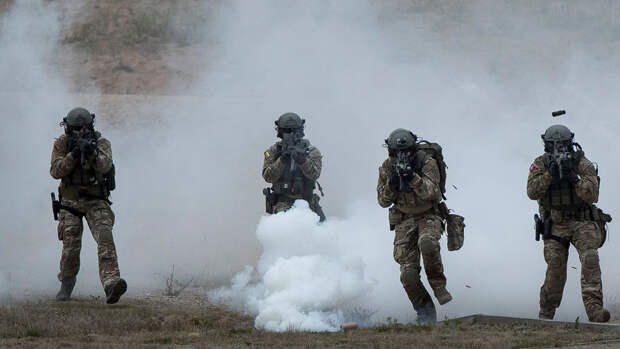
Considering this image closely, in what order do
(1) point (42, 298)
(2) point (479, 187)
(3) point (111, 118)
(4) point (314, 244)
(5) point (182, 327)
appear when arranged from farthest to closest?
1. (3) point (111, 118)
2. (2) point (479, 187)
3. (1) point (42, 298)
4. (4) point (314, 244)
5. (5) point (182, 327)

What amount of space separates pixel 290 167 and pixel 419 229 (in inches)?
78.9

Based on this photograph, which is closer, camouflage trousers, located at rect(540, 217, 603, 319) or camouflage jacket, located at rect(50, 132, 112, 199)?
camouflage trousers, located at rect(540, 217, 603, 319)

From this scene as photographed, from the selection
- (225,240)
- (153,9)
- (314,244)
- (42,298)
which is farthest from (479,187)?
(153,9)

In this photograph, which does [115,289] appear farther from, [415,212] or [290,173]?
[415,212]

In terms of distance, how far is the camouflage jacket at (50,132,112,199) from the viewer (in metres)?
11.0

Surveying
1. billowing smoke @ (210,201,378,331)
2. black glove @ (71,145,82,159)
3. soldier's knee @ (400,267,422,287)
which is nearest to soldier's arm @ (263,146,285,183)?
billowing smoke @ (210,201,378,331)

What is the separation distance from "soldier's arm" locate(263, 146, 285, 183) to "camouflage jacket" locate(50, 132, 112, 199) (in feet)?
5.39

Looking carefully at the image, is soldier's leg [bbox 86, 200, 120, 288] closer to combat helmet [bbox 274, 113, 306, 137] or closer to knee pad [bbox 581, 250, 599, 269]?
combat helmet [bbox 274, 113, 306, 137]

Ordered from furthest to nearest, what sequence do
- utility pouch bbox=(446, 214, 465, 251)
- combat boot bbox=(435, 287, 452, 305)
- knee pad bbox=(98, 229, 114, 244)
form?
knee pad bbox=(98, 229, 114, 244)
utility pouch bbox=(446, 214, 465, 251)
combat boot bbox=(435, 287, 452, 305)

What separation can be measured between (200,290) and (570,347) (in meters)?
6.23

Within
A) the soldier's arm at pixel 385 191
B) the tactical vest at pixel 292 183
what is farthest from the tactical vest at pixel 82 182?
the soldier's arm at pixel 385 191

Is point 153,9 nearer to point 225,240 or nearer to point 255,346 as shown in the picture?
point 225,240

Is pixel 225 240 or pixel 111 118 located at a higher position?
pixel 111 118

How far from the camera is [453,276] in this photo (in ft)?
41.6
